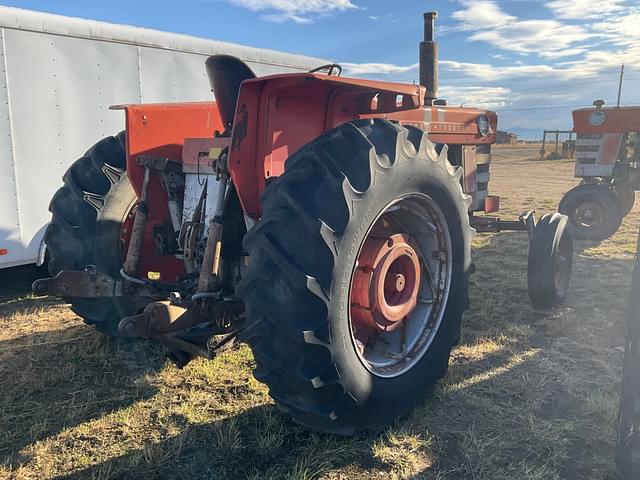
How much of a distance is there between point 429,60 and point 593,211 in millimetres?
4383

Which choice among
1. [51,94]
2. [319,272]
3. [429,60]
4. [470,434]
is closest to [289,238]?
[319,272]

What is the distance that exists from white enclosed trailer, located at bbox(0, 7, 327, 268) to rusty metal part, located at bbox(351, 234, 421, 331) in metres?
3.86

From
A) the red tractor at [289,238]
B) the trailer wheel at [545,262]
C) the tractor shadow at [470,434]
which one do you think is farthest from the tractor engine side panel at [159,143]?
the trailer wheel at [545,262]

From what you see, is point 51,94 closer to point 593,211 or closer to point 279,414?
point 279,414

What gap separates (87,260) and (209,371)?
3.36 ft

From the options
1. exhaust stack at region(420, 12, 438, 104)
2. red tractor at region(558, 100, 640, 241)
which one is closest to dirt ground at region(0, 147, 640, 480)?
exhaust stack at region(420, 12, 438, 104)

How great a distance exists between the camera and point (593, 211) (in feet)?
25.1

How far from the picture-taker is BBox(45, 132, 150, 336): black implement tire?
10.5 feet

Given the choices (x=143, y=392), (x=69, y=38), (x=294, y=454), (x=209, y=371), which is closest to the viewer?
(x=294, y=454)

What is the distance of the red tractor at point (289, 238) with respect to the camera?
2070 millimetres

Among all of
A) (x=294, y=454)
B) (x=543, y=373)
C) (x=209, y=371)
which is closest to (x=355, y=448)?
(x=294, y=454)

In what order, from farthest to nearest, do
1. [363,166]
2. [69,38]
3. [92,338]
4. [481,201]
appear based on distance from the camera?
[481,201] < [69,38] < [92,338] < [363,166]

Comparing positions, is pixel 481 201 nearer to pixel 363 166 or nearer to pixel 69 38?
pixel 363 166

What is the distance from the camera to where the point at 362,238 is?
7.29ft
